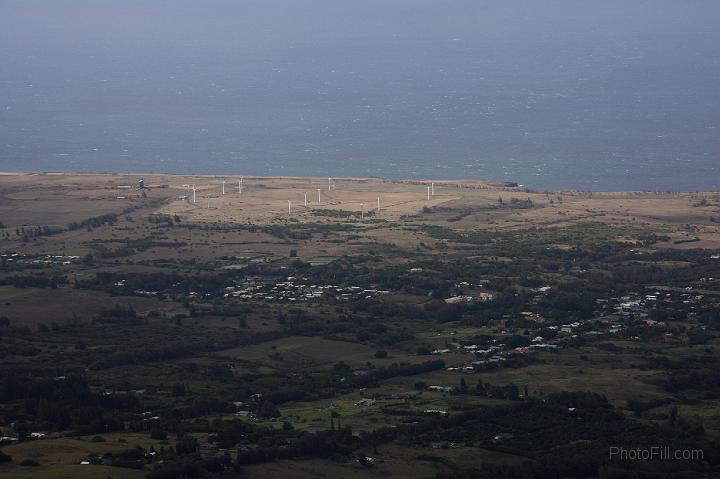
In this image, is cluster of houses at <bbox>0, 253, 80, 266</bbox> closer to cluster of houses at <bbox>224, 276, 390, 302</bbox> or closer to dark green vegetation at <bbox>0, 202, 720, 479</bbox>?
dark green vegetation at <bbox>0, 202, 720, 479</bbox>

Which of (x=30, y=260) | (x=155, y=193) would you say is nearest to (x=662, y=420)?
(x=30, y=260)

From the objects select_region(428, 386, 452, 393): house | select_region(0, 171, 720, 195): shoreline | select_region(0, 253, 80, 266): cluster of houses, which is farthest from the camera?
select_region(0, 171, 720, 195): shoreline

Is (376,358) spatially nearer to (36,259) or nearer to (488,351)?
(488,351)

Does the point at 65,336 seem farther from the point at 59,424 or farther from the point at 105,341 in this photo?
the point at 59,424

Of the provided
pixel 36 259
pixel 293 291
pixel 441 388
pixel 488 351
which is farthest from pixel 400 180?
pixel 441 388

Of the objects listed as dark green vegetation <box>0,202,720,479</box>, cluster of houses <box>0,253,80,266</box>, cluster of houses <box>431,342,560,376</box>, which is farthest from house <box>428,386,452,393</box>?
cluster of houses <box>0,253,80,266</box>

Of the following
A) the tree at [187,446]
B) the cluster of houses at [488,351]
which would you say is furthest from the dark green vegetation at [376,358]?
the cluster of houses at [488,351]

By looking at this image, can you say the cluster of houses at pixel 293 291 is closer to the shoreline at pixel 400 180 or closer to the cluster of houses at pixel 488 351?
the cluster of houses at pixel 488 351
